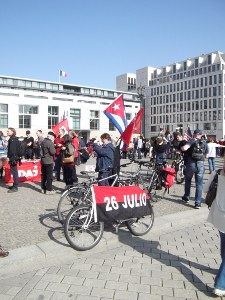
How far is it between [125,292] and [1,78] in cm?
7359

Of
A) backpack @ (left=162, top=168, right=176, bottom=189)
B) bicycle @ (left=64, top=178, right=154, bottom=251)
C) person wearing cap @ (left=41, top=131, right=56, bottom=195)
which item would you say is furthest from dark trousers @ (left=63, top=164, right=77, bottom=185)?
bicycle @ (left=64, top=178, right=154, bottom=251)

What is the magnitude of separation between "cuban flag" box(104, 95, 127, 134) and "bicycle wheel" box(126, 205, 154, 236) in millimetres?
3541

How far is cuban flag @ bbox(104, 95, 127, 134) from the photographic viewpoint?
8734 millimetres

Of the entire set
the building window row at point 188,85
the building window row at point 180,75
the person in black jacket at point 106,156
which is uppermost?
the building window row at point 180,75

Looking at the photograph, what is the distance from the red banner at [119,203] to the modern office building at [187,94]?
304 feet

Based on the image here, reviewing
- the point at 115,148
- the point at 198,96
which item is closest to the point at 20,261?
the point at 115,148

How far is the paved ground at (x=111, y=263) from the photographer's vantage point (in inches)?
142

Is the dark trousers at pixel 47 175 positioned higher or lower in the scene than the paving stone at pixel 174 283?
higher

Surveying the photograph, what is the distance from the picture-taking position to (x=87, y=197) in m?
5.12

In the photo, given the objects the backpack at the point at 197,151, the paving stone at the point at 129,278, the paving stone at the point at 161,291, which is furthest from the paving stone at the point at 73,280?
the backpack at the point at 197,151

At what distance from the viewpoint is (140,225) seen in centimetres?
559

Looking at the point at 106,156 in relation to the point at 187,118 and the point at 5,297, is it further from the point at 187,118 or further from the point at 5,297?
the point at 187,118

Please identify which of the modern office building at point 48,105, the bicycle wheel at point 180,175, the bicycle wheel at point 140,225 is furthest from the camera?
the modern office building at point 48,105

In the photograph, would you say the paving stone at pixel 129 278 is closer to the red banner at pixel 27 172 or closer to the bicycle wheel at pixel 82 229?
the bicycle wheel at pixel 82 229
